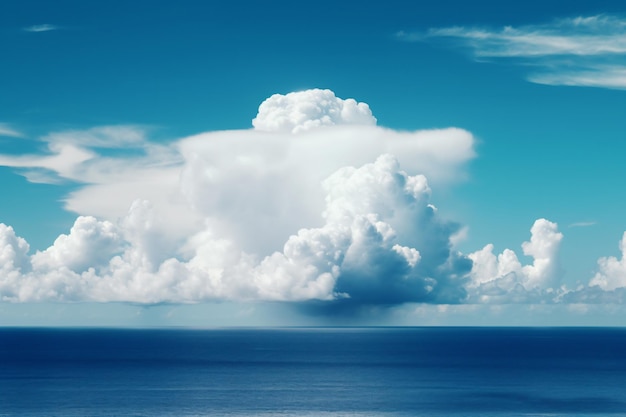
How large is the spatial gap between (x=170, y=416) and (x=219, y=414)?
7039mm

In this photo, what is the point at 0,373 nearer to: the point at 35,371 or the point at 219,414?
the point at 35,371

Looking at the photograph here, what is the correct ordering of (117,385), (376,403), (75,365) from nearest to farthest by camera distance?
(376,403)
(117,385)
(75,365)

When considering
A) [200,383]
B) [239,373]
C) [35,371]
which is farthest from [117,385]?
[35,371]

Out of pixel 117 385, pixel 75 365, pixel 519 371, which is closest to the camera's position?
pixel 117 385

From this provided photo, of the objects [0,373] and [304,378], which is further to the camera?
[0,373]

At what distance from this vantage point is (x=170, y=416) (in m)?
103

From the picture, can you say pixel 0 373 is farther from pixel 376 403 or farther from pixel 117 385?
pixel 376 403

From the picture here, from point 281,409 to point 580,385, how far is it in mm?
66089

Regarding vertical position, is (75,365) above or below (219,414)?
above

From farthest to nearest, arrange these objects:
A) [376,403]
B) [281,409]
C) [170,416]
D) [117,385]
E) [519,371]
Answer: [519,371]
[117,385]
[376,403]
[281,409]
[170,416]

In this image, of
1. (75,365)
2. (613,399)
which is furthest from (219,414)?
(75,365)

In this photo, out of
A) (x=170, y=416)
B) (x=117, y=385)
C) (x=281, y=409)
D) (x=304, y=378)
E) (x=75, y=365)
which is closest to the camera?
(x=170, y=416)

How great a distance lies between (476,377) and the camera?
538 feet

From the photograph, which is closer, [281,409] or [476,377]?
[281,409]
